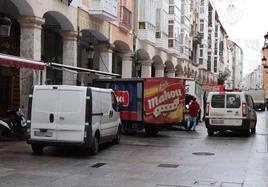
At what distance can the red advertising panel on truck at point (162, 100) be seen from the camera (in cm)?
2094

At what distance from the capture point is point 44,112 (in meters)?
14.1

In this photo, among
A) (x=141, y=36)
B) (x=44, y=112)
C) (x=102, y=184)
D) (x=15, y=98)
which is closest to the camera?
(x=102, y=184)

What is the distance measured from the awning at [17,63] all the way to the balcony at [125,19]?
37.9ft

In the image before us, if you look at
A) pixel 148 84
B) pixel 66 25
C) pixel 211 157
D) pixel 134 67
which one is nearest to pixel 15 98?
pixel 66 25

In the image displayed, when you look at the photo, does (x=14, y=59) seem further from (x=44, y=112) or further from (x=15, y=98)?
(x=15, y=98)

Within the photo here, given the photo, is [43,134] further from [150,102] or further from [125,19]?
[125,19]

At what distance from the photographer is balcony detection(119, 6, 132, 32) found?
93.0 feet

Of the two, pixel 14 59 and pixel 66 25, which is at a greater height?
pixel 66 25

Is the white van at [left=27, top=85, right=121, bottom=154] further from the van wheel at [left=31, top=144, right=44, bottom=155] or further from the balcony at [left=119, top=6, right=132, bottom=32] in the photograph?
the balcony at [left=119, top=6, right=132, bottom=32]

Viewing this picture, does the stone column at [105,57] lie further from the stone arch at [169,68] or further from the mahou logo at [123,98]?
the stone arch at [169,68]

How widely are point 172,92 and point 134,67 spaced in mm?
13347

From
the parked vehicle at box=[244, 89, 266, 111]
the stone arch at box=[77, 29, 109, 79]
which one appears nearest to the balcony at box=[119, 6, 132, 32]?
the stone arch at box=[77, 29, 109, 79]

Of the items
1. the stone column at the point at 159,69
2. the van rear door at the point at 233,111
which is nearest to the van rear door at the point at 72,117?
the van rear door at the point at 233,111

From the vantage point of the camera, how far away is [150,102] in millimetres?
20922
